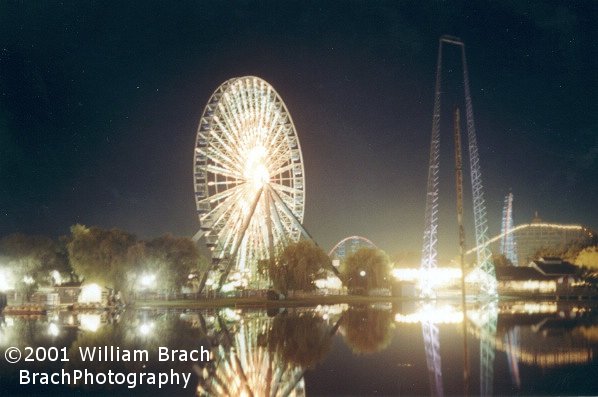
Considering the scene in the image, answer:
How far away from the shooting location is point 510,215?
11250 cm

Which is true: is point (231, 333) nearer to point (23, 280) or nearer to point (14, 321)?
point (14, 321)

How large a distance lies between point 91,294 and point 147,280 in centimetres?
470

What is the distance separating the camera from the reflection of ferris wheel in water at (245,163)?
57.9 m

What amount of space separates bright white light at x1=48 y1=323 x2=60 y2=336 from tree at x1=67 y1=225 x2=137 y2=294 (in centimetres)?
1574

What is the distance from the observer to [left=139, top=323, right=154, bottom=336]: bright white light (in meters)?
31.2

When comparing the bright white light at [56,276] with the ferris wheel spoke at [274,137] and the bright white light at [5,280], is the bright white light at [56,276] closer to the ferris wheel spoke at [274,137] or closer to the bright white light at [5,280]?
the bright white light at [5,280]

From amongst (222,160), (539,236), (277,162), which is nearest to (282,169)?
(277,162)

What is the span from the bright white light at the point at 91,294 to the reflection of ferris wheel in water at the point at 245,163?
31.3 feet

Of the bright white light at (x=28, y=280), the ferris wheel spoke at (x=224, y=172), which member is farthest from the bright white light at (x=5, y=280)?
the ferris wheel spoke at (x=224, y=172)

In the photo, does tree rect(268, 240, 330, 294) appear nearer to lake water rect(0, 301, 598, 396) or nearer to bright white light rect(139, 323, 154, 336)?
lake water rect(0, 301, 598, 396)

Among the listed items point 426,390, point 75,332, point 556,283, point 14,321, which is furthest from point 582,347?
point 556,283

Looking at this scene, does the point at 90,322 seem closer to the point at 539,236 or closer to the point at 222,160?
the point at 222,160

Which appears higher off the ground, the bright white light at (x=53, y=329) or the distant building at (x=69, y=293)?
the distant building at (x=69, y=293)

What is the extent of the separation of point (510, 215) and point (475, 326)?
81591 millimetres
